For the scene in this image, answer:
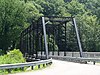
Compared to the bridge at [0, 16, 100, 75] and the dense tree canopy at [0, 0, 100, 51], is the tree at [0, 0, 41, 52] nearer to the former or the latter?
the dense tree canopy at [0, 0, 100, 51]

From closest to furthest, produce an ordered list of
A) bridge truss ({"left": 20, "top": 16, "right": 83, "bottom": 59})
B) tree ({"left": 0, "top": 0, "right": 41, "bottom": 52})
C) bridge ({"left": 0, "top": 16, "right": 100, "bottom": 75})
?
1. bridge ({"left": 0, "top": 16, "right": 100, "bottom": 75})
2. bridge truss ({"left": 20, "top": 16, "right": 83, "bottom": 59})
3. tree ({"left": 0, "top": 0, "right": 41, "bottom": 52})

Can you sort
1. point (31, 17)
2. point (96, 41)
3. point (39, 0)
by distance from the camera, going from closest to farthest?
point (96, 41) < point (31, 17) < point (39, 0)

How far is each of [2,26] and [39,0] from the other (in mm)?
59612

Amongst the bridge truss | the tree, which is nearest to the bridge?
the bridge truss

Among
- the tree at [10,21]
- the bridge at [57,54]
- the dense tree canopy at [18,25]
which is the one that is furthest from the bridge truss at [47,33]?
the dense tree canopy at [18,25]

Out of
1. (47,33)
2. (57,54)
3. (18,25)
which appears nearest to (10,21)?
(18,25)

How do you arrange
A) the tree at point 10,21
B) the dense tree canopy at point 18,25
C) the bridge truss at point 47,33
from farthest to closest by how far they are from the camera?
the dense tree canopy at point 18,25 → the tree at point 10,21 → the bridge truss at point 47,33

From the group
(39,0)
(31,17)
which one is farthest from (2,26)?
(39,0)

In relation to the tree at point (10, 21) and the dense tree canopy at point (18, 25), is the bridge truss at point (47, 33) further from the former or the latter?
the dense tree canopy at point (18, 25)

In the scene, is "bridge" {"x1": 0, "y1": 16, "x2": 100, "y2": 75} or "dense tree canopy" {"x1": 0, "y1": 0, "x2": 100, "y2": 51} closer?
"bridge" {"x1": 0, "y1": 16, "x2": 100, "y2": 75}

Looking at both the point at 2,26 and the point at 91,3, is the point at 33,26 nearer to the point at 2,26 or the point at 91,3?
the point at 2,26

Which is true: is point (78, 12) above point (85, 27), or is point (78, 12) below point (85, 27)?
above

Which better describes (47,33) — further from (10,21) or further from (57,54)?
(10,21)

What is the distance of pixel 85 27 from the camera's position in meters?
90.1
